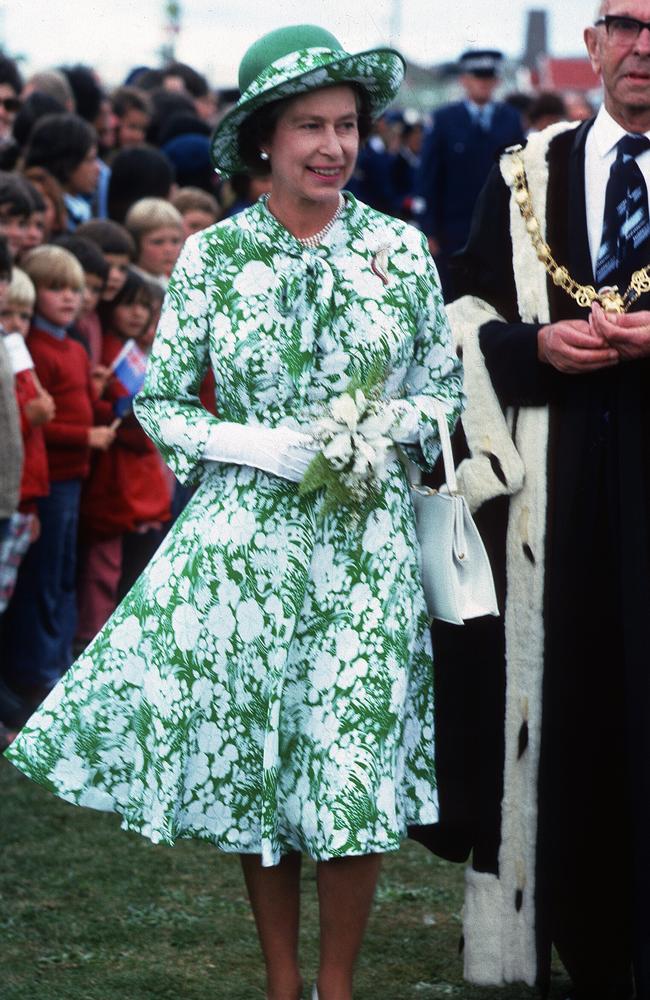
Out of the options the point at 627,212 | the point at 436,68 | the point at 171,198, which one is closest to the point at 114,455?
the point at 171,198

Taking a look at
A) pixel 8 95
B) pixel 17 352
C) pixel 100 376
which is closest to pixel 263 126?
pixel 17 352

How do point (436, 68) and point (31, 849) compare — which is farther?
point (436, 68)

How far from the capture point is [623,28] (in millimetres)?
4379

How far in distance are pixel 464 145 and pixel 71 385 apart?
21.5 feet

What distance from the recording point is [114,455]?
320 inches

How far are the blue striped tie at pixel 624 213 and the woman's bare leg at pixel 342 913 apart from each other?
4.96 ft

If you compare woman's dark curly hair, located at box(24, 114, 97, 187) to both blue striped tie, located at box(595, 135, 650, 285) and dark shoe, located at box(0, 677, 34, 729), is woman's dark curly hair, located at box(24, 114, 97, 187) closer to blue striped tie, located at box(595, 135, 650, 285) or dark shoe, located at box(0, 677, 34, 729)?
dark shoe, located at box(0, 677, 34, 729)

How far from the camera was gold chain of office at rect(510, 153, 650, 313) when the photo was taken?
4.39 metres

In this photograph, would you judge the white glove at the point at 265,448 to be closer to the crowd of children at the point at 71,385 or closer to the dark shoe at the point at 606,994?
the dark shoe at the point at 606,994

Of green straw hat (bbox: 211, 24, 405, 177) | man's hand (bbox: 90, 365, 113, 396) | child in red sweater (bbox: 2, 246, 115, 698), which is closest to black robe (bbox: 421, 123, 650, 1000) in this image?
green straw hat (bbox: 211, 24, 405, 177)

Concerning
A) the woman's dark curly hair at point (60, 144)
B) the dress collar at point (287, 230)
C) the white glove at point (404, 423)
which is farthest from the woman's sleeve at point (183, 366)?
the woman's dark curly hair at point (60, 144)

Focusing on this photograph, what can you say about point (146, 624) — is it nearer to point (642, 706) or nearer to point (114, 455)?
point (642, 706)

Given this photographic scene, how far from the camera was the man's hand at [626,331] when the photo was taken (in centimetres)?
422

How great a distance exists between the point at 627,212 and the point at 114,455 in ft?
13.4
